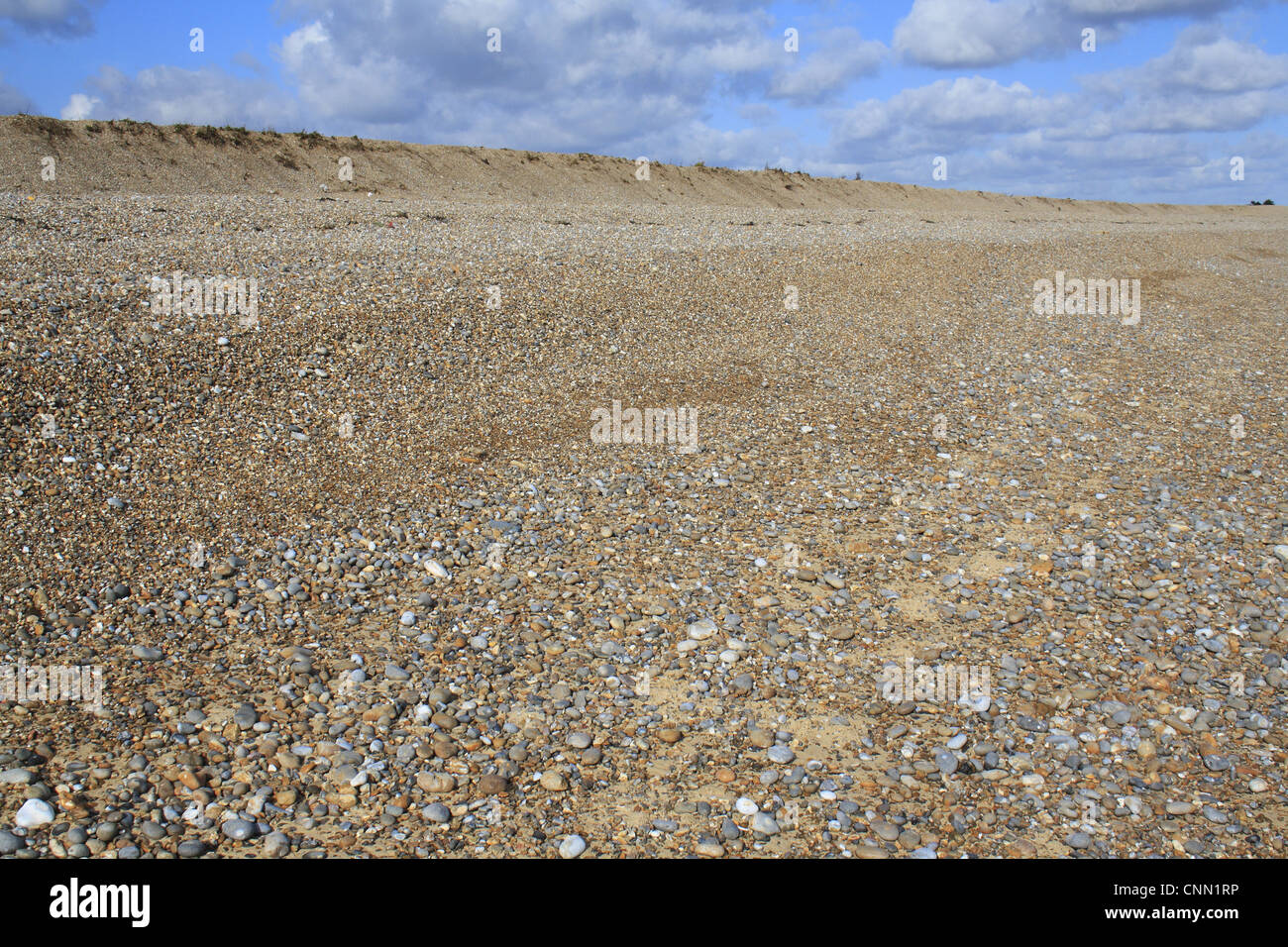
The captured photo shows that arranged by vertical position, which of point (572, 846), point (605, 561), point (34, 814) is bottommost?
point (572, 846)

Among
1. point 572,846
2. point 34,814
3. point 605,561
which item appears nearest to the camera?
point 34,814

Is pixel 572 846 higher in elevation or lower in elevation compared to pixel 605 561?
lower

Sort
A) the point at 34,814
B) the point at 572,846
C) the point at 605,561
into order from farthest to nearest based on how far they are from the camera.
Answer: the point at 605,561, the point at 572,846, the point at 34,814

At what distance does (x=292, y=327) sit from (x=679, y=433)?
18.7 feet

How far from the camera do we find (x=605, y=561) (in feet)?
26.5

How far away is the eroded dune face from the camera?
5.26 m

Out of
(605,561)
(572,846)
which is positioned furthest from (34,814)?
(605,561)

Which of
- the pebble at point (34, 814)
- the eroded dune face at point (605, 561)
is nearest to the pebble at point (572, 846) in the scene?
the eroded dune face at point (605, 561)

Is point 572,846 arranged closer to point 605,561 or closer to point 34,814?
point 34,814

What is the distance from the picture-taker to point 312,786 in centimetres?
521

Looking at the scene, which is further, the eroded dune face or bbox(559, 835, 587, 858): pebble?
the eroded dune face

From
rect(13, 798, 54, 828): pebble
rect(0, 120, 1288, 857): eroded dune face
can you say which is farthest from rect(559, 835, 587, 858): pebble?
rect(13, 798, 54, 828): pebble

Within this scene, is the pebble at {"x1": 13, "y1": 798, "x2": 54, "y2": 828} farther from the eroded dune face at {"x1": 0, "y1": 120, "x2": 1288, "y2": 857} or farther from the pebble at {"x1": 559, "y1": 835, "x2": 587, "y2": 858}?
the pebble at {"x1": 559, "y1": 835, "x2": 587, "y2": 858}
